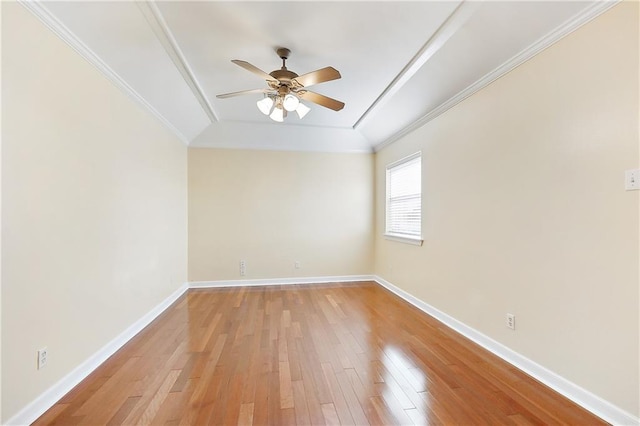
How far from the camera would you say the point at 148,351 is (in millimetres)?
2443

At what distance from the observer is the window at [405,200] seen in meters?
3.77

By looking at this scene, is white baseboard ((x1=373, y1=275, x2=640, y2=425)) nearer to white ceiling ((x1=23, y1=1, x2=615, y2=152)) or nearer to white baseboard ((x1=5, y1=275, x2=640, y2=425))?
white baseboard ((x1=5, y1=275, x2=640, y2=425))

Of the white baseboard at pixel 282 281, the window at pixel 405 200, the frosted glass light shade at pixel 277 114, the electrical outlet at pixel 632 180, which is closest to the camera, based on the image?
the electrical outlet at pixel 632 180

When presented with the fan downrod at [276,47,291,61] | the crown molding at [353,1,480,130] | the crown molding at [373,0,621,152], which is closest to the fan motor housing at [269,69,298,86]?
the fan downrod at [276,47,291,61]

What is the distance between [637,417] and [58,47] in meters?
4.03

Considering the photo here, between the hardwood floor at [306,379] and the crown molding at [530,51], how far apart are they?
235cm

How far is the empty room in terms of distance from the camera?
1585 mm

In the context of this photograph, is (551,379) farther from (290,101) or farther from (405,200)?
(290,101)

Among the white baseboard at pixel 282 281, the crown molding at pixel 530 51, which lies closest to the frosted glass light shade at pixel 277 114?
the crown molding at pixel 530 51

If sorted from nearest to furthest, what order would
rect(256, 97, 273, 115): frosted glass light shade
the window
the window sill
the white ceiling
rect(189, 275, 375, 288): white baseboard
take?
the white ceiling → rect(256, 97, 273, 115): frosted glass light shade → the window sill → the window → rect(189, 275, 375, 288): white baseboard

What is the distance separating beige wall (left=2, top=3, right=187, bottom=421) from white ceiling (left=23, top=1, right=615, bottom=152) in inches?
10.1

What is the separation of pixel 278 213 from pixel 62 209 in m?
3.12

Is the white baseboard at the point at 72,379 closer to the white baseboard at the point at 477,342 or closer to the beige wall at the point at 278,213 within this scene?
the white baseboard at the point at 477,342

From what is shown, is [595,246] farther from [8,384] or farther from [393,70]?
[8,384]
